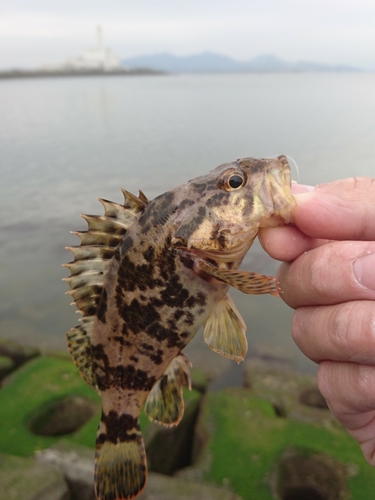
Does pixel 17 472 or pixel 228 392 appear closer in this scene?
pixel 17 472

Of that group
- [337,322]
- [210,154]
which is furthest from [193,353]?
[210,154]

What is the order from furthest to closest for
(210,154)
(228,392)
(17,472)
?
(210,154) → (228,392) → (17,472)

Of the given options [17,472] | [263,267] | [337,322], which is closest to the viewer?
[337,322]

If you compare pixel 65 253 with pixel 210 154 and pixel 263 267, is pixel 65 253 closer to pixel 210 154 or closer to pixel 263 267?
pixel 263 267

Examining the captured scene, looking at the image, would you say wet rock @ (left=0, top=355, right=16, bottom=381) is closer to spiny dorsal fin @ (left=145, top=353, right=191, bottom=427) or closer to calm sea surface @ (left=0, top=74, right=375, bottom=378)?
calm sea surface @ (left=0, top=74, right=375, bottom=378)

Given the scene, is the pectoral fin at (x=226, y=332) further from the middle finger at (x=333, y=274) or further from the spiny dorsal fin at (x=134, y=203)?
the spiny dorsal fin at (x=134, y=203)

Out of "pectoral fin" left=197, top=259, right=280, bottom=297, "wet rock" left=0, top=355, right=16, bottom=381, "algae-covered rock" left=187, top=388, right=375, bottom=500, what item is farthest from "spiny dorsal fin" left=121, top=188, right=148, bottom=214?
"wet rock" left=0, top=355, right=16, bottom=381
